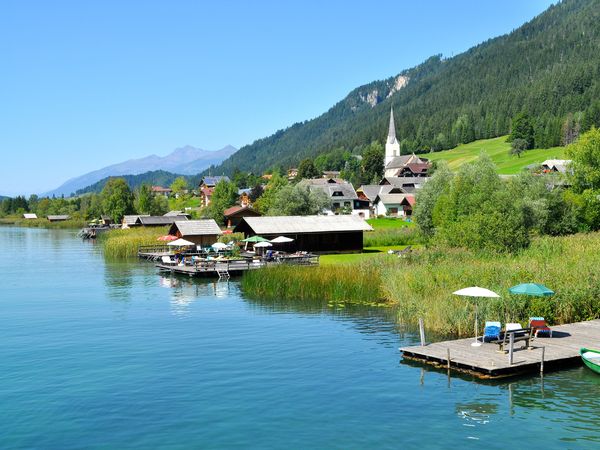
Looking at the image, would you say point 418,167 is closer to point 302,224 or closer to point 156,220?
point 156,220

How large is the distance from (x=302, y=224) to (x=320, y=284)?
27.3m

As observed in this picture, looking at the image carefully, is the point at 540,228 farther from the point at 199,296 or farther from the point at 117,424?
the point at 117,424

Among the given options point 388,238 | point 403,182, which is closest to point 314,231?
point 388,238

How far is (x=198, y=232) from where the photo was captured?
2987 inches

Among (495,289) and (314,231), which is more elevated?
(314,231)

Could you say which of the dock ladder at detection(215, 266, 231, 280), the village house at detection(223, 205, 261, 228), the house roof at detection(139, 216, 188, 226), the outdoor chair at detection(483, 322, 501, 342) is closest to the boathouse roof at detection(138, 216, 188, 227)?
the house roof at detection(139, 216, 188, 226)

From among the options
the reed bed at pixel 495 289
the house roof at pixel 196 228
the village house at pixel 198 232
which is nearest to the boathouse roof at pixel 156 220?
the house roof at pixel 196 228

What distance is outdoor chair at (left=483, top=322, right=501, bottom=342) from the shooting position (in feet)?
91.0

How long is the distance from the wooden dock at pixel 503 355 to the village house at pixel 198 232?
5081 cm

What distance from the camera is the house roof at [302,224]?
227 ft

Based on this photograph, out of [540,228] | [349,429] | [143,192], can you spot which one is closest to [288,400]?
[349,429]

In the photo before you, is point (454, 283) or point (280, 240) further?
point (280, 240)

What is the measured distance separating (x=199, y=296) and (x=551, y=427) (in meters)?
31.3

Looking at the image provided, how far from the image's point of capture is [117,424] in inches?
800
